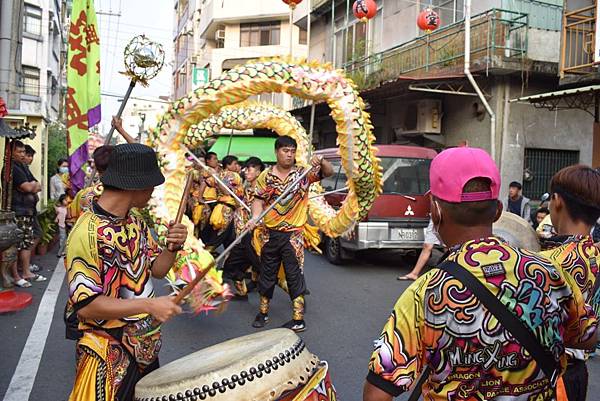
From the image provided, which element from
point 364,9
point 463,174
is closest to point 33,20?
point 364,9

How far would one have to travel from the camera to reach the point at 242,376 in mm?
2008

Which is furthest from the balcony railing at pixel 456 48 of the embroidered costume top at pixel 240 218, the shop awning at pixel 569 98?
the embroidered costume top at pixel 240 218

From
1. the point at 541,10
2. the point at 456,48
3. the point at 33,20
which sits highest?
the point at 33,20

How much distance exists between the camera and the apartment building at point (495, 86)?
39.8 ft

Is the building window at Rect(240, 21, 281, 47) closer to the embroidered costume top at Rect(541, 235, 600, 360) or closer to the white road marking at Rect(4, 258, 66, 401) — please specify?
the white road marking at Rect(4, 258, 66, 401)

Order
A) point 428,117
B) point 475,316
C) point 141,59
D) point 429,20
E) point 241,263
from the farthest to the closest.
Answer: point 428,117 → point 429,20 → point 241,263 → point 141,59 → point 475,316

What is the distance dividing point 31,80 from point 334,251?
2694cm

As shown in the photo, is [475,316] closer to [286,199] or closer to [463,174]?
[463,174]

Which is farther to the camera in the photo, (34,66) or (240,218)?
(34,66)

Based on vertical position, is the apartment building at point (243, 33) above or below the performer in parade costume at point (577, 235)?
above

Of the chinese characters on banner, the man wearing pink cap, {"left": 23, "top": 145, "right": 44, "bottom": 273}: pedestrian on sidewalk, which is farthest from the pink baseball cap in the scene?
{"left": 23, "top": 145, "right": 44, "bottom": 273}: pedestrian on sidewalk

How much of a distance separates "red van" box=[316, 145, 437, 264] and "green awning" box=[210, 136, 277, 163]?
10598 mm

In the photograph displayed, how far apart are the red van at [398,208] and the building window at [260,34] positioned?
25.1m

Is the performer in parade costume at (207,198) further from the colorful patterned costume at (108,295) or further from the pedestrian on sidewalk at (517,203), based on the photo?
the colorful patterned costume at (108,295)
